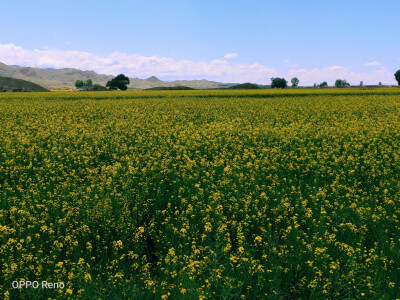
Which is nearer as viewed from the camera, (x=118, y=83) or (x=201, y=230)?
(x=201, y=230)

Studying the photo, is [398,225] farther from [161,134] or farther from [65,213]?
[161,134]

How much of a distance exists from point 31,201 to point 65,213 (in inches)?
44.7

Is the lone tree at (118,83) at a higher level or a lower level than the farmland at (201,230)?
higher

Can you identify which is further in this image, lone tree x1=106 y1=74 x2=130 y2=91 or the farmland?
lone tree x1=106 y1=74 x2=130 y2=91

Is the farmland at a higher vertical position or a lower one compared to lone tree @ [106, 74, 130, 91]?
lower

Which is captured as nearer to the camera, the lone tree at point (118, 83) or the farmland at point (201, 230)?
the farmland at point (201, 230)

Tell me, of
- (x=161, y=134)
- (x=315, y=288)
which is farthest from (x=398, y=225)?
(x=161, y=134)

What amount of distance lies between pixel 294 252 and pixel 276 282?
87 centimetres

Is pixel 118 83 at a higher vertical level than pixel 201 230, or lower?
higher

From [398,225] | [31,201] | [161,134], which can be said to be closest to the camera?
[398,225]

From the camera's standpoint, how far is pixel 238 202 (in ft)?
24.2

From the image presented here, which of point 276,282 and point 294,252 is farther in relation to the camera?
point 294,252

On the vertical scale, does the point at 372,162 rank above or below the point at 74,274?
above

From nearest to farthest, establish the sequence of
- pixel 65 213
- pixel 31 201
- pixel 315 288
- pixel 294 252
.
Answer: pixel 315 288, pixel 294 252, pixel 65 213, pixel 31 201
